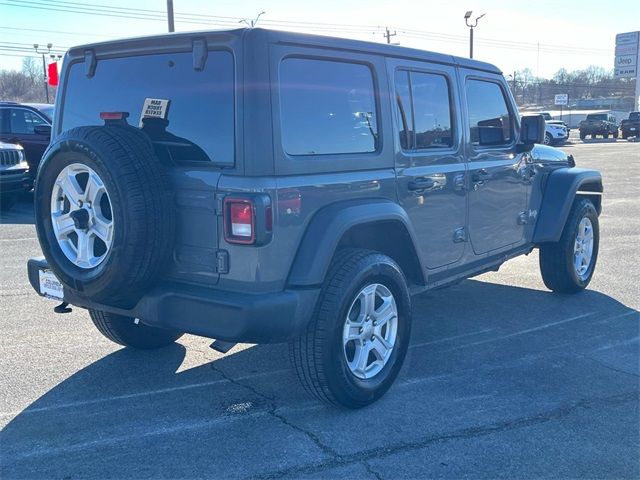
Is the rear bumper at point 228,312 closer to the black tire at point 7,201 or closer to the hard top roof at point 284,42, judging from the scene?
the hard top roof at point 284,42

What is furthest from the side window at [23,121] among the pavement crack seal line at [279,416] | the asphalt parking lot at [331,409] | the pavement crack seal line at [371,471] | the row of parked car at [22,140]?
the pavement crack seal line at [371,471]

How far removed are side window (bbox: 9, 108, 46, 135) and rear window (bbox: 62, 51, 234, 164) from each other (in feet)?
32.0

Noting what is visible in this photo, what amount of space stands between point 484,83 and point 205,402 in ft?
10.5

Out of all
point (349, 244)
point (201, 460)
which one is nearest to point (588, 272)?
point (349, 244)

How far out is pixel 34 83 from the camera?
233 feet

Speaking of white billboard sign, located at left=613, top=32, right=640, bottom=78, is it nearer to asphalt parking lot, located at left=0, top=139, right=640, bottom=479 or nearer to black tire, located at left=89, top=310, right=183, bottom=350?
asphalt parking lot, located at left=0, top=139, right=640, bottom=479

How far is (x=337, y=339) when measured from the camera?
3656 mm

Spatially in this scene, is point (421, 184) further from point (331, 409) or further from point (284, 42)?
point (331, 409)

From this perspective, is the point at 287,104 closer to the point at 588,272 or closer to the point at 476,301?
the point at 476,301

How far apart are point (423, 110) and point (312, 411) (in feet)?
6.74

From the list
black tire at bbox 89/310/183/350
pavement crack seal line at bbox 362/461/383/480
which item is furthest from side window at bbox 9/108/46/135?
pavement crack seal line at bbox 362/461/383/480

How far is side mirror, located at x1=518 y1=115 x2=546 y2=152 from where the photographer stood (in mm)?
5484

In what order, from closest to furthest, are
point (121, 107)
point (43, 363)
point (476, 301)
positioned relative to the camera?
1. point (121, 107)
2. point (43, 363)
3. point (476, 301)

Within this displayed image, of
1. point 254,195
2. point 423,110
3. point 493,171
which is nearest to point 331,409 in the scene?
point 254,195
